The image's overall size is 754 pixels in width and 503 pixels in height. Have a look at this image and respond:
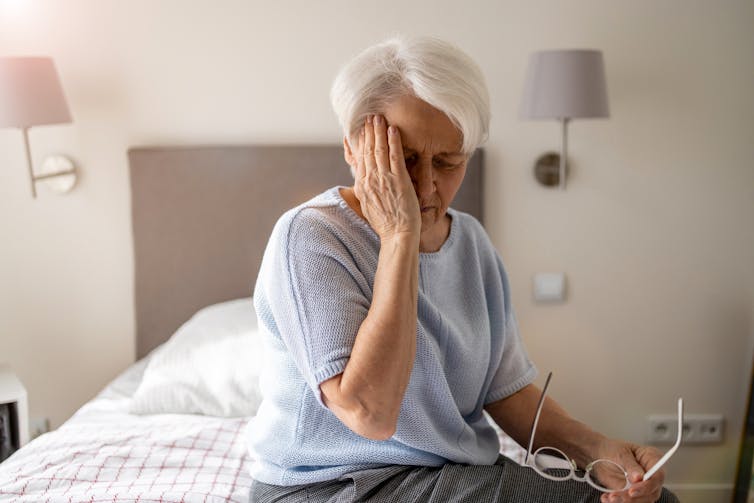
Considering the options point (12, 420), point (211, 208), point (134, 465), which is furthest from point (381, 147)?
point (12, 420)

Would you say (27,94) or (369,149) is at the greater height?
(27,94)

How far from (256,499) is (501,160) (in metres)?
1.46

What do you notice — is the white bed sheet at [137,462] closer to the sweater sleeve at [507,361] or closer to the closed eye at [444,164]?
the sweater sleeve at [507,361]

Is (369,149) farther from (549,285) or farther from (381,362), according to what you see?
(549,285)

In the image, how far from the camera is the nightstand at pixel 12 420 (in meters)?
2.04

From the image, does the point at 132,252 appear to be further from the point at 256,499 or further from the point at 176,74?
the point at 256,499

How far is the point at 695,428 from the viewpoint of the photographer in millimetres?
2609

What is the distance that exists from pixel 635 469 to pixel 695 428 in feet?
5.05

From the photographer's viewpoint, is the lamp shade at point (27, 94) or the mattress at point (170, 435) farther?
the lamp shade at point (27, 94)

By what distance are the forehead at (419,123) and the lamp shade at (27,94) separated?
1.33 meters

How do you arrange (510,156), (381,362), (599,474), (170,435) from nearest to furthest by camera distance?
(381,362)
(599,474)
(170,435)
(510,156)

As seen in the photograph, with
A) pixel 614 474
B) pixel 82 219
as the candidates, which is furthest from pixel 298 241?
pixel 82 219

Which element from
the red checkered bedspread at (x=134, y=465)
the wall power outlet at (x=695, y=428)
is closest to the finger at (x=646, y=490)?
the red checkered bedspread at (x=134, y=465)

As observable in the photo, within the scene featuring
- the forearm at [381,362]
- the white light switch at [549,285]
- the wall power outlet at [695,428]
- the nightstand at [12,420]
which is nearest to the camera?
the forearm at [381,362]
